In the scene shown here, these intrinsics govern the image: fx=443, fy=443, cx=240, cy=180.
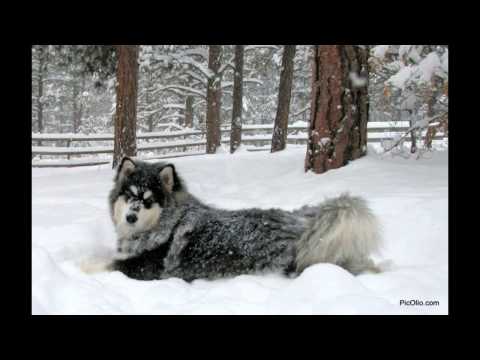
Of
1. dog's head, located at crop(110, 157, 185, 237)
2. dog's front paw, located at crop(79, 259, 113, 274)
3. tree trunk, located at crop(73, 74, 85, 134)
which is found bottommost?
dog's front paw, located at crop(79, 259, 113, 274)

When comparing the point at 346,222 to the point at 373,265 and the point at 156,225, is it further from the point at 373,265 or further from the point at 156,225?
the point at 156,225

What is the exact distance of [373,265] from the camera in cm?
444

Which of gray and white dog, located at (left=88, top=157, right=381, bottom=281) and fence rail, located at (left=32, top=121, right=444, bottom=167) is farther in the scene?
fence rail, located at (left=32, top=121, right=444, bottom=167)

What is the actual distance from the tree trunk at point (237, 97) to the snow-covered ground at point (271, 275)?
829 centimetres

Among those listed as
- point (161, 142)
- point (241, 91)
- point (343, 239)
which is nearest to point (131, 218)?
point (343, 239)

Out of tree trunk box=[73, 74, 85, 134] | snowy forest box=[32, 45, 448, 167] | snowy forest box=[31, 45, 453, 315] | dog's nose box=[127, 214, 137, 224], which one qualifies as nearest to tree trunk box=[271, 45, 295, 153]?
snowy forest box=[32, 45, 448, 167]

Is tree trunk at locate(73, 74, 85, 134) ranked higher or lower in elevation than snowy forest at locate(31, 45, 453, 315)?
higher

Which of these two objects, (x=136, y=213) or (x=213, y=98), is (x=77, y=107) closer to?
(x=213, y=98)

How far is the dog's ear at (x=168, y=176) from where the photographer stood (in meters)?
4.96

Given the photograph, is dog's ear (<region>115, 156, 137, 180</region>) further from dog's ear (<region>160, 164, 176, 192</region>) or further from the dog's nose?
the dog's nose

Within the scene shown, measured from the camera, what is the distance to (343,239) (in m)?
4.32

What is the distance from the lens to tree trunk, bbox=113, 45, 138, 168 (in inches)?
418

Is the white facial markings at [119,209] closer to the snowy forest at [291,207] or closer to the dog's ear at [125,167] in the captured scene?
the snowy forest at [291,207]

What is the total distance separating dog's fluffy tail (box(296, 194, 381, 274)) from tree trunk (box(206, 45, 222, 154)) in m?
13.9
